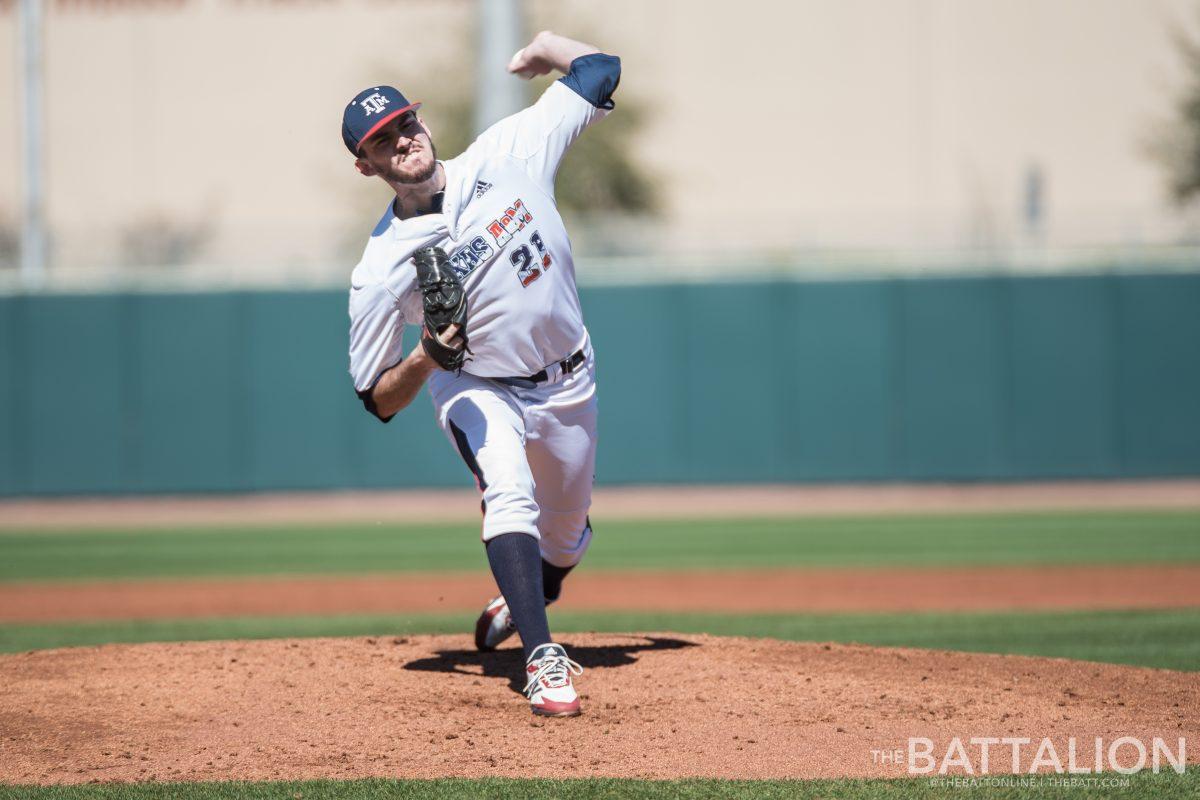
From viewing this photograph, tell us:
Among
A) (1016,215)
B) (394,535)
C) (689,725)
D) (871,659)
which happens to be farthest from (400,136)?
(1016,215)

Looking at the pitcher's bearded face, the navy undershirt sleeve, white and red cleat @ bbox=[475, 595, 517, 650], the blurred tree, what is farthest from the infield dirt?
the blurred tree

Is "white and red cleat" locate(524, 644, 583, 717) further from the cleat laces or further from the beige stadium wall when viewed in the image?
the beige stadium wall

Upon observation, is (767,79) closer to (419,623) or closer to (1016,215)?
(1016,215)

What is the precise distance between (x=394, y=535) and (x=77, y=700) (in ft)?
30.4

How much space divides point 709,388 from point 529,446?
1164 centimetres

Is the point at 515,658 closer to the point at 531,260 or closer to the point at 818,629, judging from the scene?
the point at 531,260

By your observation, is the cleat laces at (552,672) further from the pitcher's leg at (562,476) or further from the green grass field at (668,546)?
the green grass field at (668,546)

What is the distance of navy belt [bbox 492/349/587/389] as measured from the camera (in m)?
4.72

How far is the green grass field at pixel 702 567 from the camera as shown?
3691 mm

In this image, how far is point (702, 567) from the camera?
1081cm

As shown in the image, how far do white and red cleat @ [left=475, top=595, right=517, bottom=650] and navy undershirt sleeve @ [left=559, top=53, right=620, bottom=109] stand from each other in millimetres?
1800

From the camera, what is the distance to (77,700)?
4746mm

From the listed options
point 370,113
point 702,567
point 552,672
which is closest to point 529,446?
point 552,672

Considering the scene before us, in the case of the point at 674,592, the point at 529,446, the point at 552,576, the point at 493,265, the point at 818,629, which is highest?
the point at 493,265
